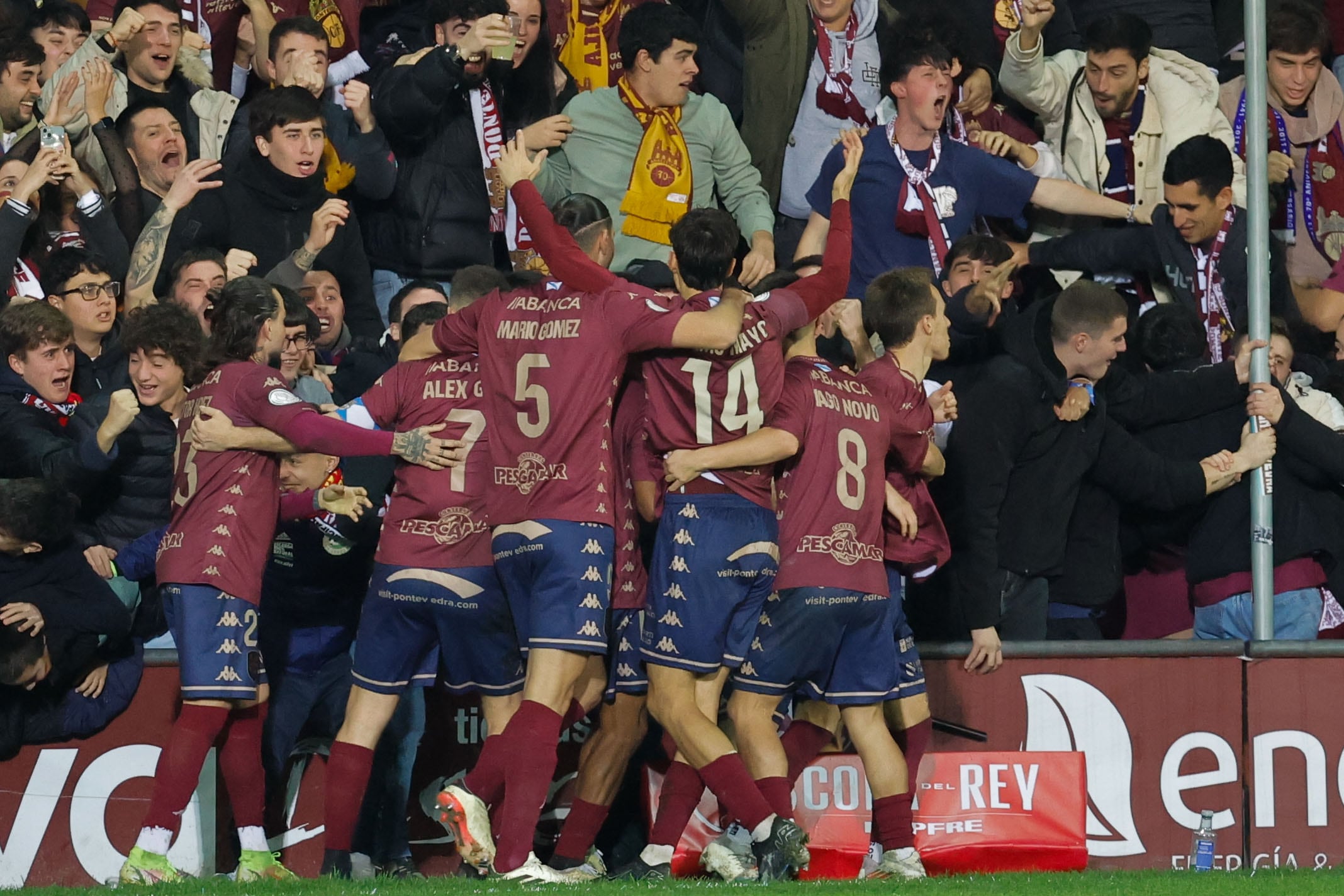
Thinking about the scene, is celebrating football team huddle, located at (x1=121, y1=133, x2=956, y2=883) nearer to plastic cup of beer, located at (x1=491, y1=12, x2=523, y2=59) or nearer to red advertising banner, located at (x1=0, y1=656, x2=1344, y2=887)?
red advertising banner, located at (x1=0, y1=656, x2=1344, y2=887)

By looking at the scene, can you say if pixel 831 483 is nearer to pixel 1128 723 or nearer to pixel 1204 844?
pixel 1128 723

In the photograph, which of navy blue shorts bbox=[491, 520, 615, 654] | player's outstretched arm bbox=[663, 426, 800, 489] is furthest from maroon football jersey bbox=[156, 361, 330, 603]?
player's outstretched arm bbox=[663, 426, 800, 489]

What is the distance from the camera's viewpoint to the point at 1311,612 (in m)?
8.85

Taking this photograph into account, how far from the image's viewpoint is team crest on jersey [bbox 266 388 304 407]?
7461 mm

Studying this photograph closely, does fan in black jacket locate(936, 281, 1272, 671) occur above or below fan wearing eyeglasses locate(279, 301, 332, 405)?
below

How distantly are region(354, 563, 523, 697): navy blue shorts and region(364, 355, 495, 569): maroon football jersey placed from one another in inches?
2.8

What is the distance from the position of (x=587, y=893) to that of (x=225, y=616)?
2.03m

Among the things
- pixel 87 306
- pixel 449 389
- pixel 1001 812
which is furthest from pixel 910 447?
pixel 87 306

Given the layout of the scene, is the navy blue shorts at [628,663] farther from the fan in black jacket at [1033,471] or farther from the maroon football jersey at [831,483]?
the fan in black jacket at [1033,471]

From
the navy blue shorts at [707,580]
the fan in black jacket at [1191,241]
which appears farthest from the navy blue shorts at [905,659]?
the fan in black jacket at [1191,241]

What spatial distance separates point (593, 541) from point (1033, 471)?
2468 millimetres

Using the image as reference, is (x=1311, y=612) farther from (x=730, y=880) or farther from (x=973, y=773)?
(x=730, y=880)

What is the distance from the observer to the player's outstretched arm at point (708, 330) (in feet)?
23.6

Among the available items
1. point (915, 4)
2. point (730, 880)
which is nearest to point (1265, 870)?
point (730, 880)
